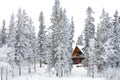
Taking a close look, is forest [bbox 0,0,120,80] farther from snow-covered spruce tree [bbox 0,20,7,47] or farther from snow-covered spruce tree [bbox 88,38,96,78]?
snow-covered spruce tree [bbox 0,20,7,47]

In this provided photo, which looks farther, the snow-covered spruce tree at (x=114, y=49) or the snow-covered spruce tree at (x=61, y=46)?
the snow-covered spruce tree at (x=61, y=46)

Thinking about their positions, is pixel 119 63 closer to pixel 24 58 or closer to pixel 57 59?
pixel 57 59

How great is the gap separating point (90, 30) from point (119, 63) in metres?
11.5

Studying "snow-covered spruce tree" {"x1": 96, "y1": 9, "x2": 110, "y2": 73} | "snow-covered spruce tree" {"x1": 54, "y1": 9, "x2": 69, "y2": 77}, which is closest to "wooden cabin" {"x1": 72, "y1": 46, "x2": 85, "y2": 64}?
"snow-covered spruce tree" {"x1": 54, "y1": 9, "x2": 69, "y2": 77}


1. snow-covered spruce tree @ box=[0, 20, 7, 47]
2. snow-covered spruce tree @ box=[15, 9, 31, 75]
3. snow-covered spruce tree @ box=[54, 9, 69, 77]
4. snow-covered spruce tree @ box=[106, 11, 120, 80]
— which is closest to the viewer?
snow-covered spruce tree @ box=[106, 11, 120, 80]

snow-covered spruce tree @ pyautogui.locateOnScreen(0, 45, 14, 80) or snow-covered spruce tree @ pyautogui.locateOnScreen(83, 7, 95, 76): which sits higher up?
snow-covered spruce tree @ pyautogui.locateOnScreen(83, 7, 95, 76)

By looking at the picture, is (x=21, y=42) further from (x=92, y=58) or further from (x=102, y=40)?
(x=102, y=40)

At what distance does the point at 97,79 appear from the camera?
50.7 meters

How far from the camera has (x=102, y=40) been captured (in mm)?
55031

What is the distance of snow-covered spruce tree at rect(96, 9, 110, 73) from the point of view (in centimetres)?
5429

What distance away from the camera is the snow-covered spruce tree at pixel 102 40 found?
5429 cm

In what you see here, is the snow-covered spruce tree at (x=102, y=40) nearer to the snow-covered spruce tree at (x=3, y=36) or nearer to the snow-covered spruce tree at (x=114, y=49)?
the snow-covered spruce tree at (x=114, y=49)

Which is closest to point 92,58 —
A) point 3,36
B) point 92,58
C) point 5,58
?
point 92,58

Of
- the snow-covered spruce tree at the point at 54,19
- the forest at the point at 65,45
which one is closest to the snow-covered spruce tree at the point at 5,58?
the forest at the point at 65,45
